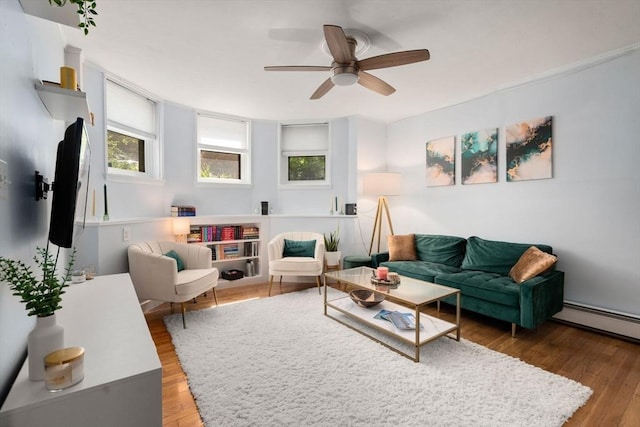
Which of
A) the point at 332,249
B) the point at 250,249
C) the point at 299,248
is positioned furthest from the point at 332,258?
the point at 250,249

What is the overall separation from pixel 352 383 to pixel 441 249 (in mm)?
2480

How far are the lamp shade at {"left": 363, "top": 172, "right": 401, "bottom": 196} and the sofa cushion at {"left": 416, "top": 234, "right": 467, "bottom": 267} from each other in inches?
32.6

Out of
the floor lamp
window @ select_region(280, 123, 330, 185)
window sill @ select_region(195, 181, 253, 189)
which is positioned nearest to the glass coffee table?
the floor lamp

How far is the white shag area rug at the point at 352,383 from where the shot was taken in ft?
5.36

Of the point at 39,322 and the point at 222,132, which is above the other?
→ the point at 222,132

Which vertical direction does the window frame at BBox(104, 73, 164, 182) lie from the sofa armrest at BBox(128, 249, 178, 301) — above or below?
above

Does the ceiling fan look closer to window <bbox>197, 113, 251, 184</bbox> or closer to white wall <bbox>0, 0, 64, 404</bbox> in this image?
white wall <bbox>0, 0, 64, 404</bbox>

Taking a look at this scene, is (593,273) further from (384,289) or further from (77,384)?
(77,384)

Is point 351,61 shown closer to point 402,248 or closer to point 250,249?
point 402,248

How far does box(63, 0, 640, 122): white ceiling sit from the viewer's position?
2061mm

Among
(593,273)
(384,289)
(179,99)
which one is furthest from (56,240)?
(593,273)

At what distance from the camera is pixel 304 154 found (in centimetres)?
488

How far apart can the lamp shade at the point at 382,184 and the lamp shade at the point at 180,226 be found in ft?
8.62

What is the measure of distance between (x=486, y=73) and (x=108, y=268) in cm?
450
